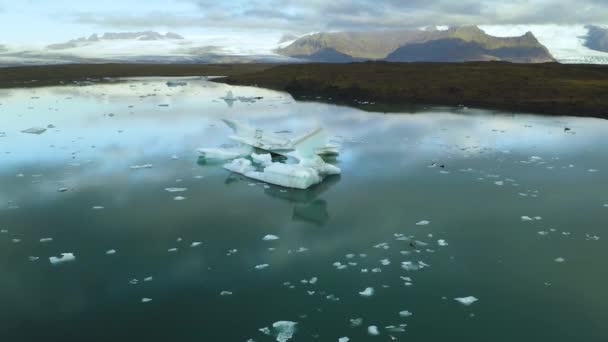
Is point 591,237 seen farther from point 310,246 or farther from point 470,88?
point 470,88

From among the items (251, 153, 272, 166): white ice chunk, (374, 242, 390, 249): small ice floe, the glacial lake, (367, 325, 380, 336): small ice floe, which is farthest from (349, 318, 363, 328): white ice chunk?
(251, 153, 272, 166): white ice chunk

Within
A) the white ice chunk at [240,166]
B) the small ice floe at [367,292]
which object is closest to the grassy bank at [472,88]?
the white ice chunk at [240,166]

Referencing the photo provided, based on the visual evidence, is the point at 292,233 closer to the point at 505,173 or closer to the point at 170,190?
the point at 170,190

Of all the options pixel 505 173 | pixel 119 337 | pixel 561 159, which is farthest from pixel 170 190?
pixel 561 159

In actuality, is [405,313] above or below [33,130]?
below

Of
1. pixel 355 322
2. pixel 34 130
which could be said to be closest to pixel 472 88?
pixel 34 130
